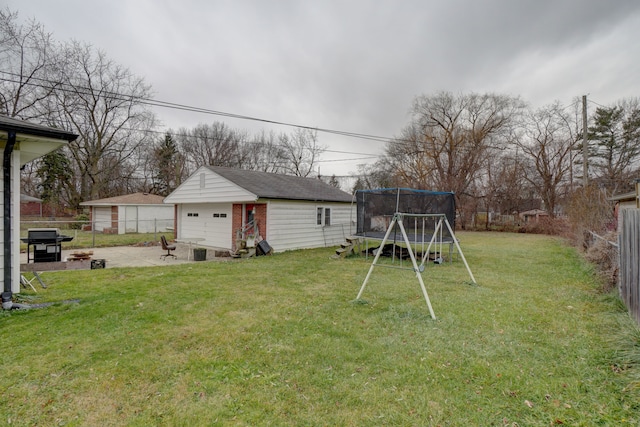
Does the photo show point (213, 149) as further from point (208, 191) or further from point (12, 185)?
point (12, 185)

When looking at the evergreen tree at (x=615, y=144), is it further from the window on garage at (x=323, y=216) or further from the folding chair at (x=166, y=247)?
the folding chair at (x=166, y=247)

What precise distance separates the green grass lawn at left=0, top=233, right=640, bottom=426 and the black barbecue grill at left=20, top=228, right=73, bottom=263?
2.21 m

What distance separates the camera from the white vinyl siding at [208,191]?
40.2 feet

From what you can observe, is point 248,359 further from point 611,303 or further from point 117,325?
point 611,303

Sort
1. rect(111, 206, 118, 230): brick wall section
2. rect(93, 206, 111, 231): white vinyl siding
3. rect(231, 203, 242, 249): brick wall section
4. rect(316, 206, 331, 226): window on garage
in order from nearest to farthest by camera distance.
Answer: rect(231, 203, 242, 249): brick wall section < rect(316, 206, 331, 226): window on garage < rect(111, 206, 118, 230): brick wall section < rect(93, 206, 111, 231): white vinyl siding

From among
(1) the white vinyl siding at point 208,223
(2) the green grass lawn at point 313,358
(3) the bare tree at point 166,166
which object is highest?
(3) the bare tree at point 166,166

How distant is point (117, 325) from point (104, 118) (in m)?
27.1

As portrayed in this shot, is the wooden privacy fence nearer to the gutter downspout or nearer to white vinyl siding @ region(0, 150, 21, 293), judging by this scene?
the gutter downspout

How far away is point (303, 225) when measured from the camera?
13.5 meters

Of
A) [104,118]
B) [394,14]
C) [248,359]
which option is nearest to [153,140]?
[104,118]

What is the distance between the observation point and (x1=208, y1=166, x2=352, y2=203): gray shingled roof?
12.3 meters

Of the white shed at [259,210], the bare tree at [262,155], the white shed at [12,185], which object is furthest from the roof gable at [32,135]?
the bare tree at [262,155]

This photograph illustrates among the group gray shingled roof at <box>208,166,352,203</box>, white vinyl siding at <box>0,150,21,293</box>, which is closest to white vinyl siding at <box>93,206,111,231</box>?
gray shingled roof at <box>208,166,352,203</box>

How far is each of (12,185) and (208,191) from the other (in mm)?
8399
